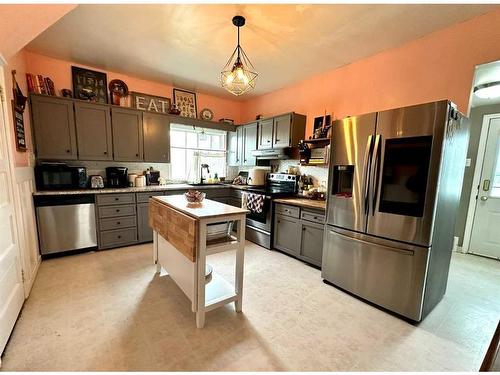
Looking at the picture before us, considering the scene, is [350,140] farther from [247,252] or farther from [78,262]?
[78,262]

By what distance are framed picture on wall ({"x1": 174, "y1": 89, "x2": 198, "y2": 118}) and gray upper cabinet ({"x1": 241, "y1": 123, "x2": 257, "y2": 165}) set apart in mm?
1131

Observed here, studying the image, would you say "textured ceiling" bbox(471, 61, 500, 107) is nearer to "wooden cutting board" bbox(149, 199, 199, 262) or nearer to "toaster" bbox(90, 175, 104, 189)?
"wooden cutting board" bbox(149, 199, 199, 262)

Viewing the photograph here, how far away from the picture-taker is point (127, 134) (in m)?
3.69

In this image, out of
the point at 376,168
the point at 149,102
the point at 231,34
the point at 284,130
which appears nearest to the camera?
the point at 376,168

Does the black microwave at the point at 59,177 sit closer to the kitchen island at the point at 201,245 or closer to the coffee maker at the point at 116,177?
the coffee maker at the point at 116,177

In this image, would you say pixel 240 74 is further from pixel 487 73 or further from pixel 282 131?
pixel 487 73

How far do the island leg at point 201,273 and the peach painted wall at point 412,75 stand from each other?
9.30 feet

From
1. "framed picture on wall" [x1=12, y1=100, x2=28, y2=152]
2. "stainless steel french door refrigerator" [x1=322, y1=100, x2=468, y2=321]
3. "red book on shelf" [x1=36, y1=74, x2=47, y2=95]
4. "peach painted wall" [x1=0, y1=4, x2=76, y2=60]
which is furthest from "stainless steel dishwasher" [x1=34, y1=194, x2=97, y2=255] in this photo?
"stainless steel french door refrigerator" [x1=322, y1=100, x2=468, y2=321]

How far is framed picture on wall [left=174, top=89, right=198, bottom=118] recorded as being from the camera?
14.5 ft

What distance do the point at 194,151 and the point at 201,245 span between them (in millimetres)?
3415

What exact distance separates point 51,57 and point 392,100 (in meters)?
4.86

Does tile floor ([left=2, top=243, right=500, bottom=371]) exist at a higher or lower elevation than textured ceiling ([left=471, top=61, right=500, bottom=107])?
lower

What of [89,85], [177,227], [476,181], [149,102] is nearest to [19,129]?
[89,85]

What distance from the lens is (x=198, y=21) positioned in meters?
2.32
